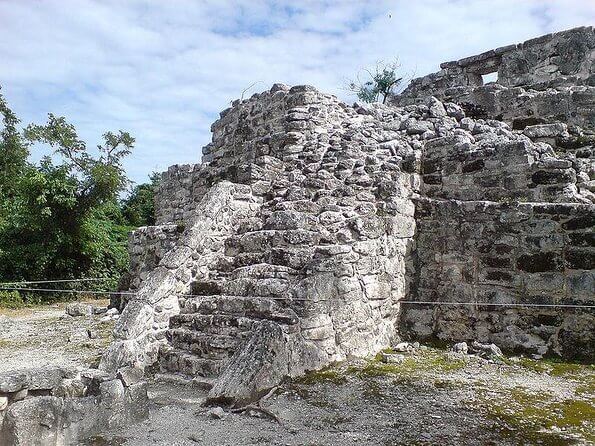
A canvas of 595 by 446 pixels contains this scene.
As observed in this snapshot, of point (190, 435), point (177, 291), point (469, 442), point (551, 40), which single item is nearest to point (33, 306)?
point (177, 291)

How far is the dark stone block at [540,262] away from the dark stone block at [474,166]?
1291 millimetres

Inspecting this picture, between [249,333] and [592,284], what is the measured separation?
3.36 m

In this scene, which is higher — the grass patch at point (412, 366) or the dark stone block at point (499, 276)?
the dark stone block at point (499, 276)

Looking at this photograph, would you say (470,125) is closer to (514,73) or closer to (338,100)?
(338,100)

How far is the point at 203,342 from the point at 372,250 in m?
1.99

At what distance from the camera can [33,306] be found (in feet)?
40.1

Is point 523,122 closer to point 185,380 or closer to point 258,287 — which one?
point 258,287

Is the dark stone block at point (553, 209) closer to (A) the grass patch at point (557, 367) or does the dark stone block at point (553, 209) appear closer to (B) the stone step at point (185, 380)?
(A) the grass patch at point (557, 367)

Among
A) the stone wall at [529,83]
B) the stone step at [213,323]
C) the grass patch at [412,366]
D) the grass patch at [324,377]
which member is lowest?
the grass patch at [324,377]

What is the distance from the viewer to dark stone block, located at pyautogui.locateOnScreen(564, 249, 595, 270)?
16.8 ft

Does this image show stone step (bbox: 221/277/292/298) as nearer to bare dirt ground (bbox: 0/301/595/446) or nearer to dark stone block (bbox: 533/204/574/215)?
bare dirt ground (bbox: 0/301/595/446)

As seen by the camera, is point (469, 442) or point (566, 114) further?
point (566, 114)

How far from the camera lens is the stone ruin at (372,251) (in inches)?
191

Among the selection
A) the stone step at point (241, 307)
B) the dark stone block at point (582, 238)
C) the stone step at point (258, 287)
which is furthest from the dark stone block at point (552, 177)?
the stone step at point (241, 307)
